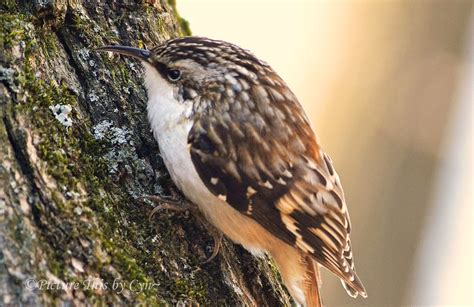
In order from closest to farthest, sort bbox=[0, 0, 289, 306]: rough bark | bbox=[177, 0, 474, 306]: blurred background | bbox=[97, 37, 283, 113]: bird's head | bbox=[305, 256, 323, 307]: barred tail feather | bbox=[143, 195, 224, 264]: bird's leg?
1. bbox=[0, 0, 289, 306]: rough bark
2. bbox=[143, 195, 224, 264]: bird's leg
3. bbox=[97, 37, 283, 113]: bird's head
4. bbox=[305, 256, 323, 307]: barred tail feather
5. bbox=[177, 0, 474, 306]: blurred background

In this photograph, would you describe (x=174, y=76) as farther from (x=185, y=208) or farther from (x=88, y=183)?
(x=88, y=183)

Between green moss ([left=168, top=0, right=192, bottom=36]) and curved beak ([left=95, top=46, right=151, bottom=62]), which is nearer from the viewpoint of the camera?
curved beak ([left=95, top=46, right=151, bottom=62])

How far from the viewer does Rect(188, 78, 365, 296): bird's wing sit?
2.29 m

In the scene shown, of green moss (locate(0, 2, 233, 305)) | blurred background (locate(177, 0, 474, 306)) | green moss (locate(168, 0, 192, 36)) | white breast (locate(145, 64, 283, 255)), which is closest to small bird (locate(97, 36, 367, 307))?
white breast (locate(145, 64, 283, 255))

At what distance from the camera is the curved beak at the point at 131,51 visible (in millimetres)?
2320

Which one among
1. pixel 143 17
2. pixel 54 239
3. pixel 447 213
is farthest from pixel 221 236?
pixel 447 213

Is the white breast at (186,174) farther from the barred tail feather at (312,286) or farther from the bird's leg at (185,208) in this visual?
the barred tail feather at (312,286)

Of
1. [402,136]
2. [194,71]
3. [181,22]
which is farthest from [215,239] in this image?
[402,136]

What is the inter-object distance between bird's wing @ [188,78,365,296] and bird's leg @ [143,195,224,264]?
9cm

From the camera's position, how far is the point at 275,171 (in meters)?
2.33

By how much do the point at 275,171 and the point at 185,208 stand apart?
0.30m

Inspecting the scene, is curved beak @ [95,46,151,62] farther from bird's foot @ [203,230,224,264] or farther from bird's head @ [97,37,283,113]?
bird's foot @ [203,230,224,264]

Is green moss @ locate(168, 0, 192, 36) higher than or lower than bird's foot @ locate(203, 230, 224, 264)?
higher

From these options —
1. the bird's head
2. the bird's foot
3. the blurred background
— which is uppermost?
the bird's head
